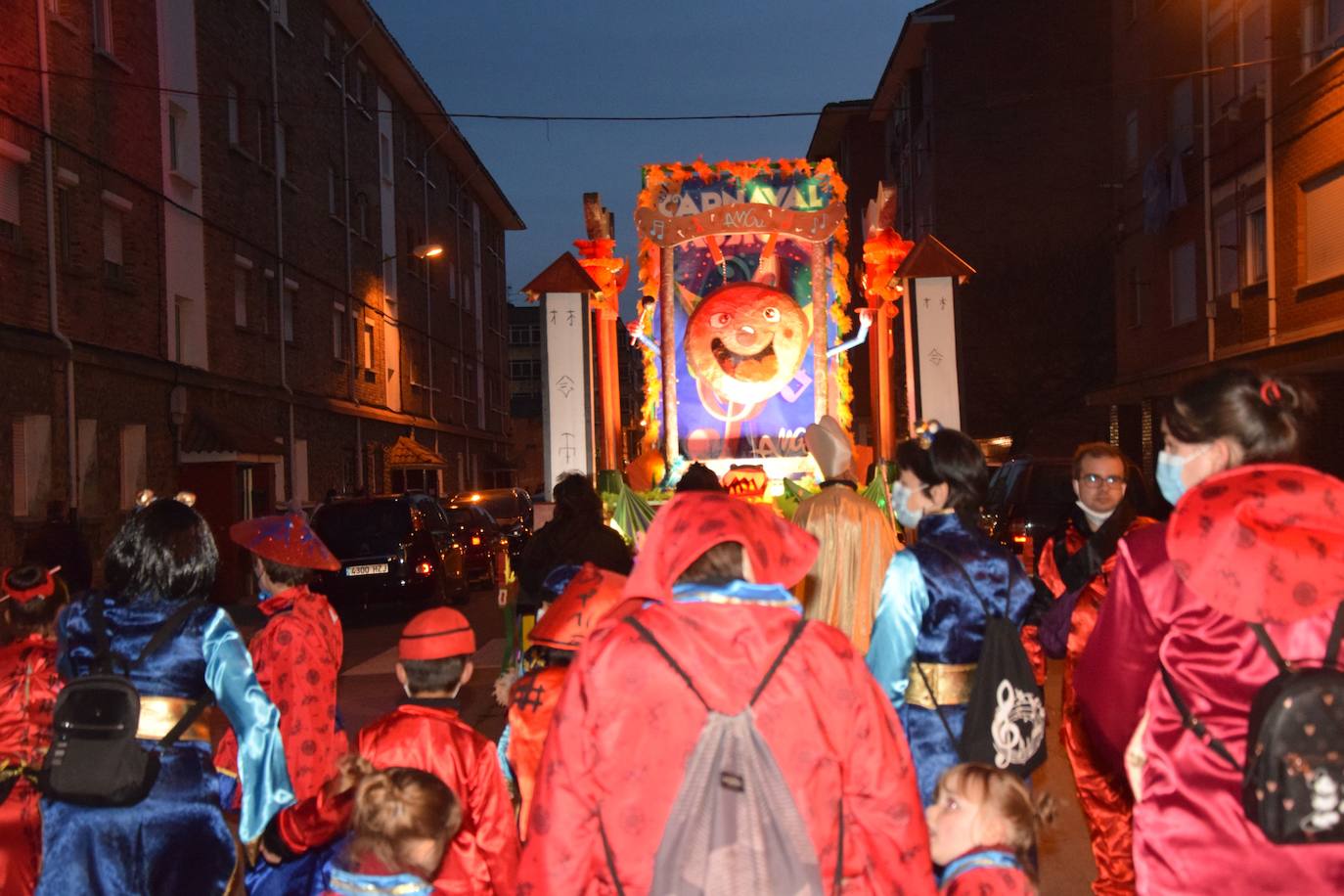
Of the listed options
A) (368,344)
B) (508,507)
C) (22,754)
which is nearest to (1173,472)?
(22,754)

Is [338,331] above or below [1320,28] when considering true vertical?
below

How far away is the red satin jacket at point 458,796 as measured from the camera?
3867 millimetres

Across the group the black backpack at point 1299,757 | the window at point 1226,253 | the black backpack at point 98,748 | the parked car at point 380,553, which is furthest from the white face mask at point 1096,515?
the window at point 1226,253

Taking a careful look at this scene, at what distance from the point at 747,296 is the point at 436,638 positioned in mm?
9807

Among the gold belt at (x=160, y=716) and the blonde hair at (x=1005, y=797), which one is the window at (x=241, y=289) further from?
the blonde hair at (x=1005, y=797)

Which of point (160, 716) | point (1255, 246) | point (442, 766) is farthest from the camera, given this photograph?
point (1255, 246)

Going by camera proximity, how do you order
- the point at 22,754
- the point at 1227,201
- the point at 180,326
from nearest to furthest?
the point at 22,754 → the point at 180,326 → the point at 1227,201

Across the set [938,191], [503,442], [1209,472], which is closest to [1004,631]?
[1209,472]

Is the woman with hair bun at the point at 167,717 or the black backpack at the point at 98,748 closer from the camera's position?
the black backpack at the point at 98,748

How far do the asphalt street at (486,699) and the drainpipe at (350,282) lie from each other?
9906mm

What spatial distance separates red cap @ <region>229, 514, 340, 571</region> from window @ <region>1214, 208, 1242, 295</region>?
20.7 meters

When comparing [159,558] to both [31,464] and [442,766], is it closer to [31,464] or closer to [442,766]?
[442,766]

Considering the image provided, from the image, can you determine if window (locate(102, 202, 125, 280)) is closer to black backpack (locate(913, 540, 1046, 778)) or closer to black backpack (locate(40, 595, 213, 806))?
black backpack (locate(40, 595, 213, 806))

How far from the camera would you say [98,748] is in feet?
11.8
